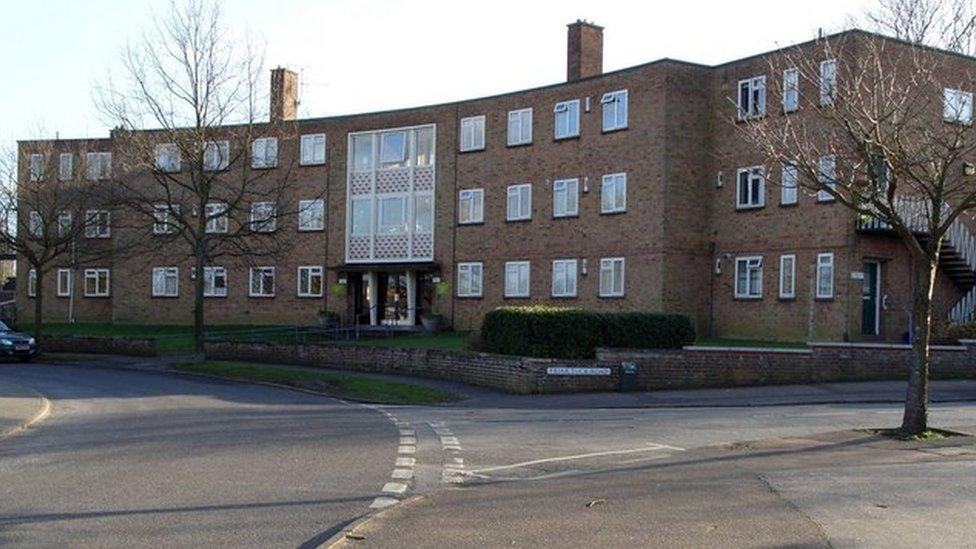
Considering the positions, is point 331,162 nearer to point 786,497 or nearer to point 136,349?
point 136,349

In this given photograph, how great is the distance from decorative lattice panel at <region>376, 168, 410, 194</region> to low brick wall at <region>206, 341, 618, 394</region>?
32.4 feet

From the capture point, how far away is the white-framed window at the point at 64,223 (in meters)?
43.5

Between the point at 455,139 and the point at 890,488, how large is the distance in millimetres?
33398

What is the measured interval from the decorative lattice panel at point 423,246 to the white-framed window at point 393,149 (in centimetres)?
308

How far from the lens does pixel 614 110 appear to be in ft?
125

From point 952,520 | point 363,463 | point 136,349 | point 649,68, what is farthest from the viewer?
point 136,349

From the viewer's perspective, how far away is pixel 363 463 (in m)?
13.7

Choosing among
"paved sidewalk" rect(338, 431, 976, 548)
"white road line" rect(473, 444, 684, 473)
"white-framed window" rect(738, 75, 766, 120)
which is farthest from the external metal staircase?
"paved sidewalk" rect(338, 431, 976, 548)

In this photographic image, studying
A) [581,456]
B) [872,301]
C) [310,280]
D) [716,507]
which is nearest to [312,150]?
[310,280]

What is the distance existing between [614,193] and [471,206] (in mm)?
7259

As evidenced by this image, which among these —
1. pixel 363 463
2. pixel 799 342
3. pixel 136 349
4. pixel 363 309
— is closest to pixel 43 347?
pixel 136 349

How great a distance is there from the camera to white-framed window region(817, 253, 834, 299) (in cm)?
3275

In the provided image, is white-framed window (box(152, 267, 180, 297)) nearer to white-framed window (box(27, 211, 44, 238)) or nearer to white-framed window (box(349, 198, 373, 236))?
white-framed window (box(27, 211, 44, 238))

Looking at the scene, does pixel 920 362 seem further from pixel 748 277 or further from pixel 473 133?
pixel 473 133
